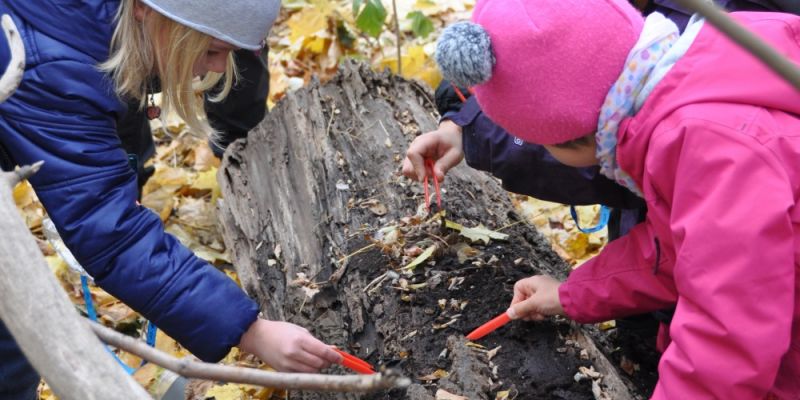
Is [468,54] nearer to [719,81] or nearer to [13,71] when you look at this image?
[719,81]

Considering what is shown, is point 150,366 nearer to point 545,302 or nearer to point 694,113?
point 545,302

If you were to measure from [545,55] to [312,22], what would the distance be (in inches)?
130

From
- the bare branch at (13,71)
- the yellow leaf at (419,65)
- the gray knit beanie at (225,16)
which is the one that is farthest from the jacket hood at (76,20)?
the yellow leaf at (419,65)

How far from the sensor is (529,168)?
237cm

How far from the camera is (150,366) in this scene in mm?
2869

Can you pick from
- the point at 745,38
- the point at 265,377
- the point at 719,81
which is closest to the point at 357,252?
the point at 719,81

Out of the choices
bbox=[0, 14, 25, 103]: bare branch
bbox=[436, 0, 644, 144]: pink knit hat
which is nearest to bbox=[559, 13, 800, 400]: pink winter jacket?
bbox=[436, 0, 644, 144]: pink knit hat

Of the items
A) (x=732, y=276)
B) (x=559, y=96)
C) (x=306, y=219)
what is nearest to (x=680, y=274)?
(x=732, y=276)

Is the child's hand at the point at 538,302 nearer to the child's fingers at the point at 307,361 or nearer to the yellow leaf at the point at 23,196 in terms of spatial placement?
the child's fingers at the point at 307,361

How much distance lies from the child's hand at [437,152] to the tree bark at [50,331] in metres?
1.36

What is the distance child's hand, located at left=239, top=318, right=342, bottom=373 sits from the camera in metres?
2.02

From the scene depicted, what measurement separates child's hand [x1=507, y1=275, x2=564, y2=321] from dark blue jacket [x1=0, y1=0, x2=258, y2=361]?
663 mm

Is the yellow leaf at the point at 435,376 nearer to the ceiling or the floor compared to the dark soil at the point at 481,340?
nearer to the ceiling

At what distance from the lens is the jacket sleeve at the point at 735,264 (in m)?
1.51
